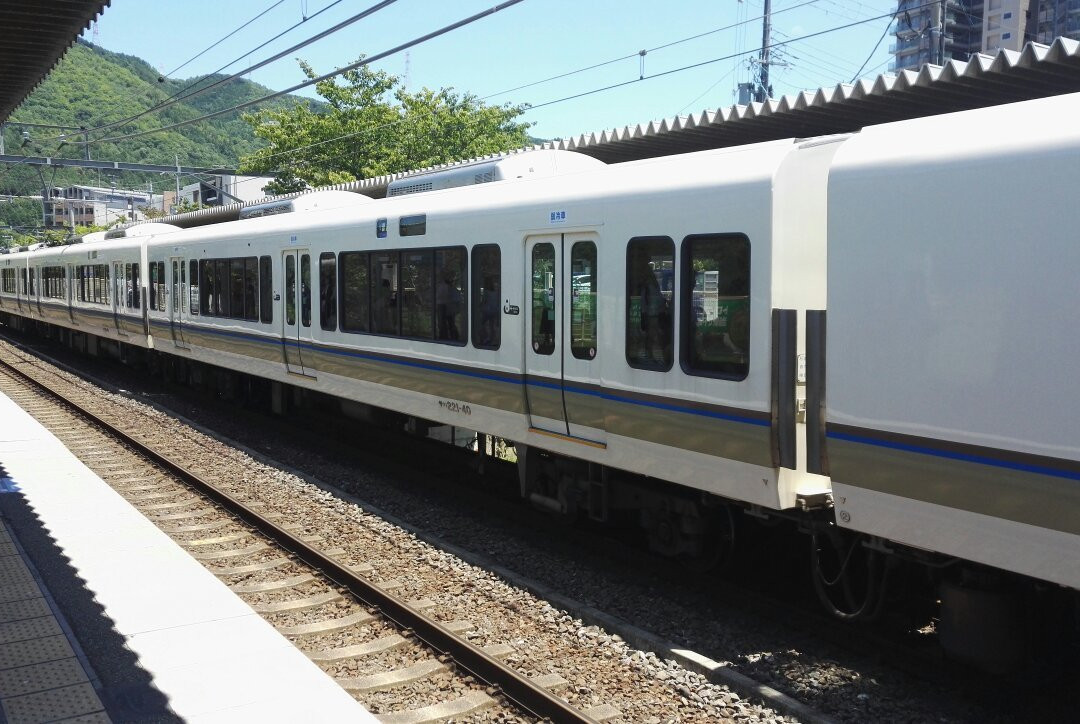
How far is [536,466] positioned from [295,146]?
3221 cm

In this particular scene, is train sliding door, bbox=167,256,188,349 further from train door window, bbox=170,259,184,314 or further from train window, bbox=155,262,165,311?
train window, bbox=155,262,165,311

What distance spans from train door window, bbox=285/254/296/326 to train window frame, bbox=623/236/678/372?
281 inches

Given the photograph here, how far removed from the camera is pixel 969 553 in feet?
16.2

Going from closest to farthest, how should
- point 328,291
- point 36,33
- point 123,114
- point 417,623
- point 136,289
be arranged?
point 417,623 → point 36,33 → point 328,291 → point 136,289 → point 123,114

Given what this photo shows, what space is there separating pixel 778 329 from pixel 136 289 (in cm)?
1752

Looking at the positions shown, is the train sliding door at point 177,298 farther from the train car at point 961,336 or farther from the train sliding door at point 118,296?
the train car at point 961,336

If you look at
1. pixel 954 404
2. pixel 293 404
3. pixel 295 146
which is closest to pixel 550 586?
pixel 954 404

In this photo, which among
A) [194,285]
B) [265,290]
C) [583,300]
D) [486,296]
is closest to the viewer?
[583,300]

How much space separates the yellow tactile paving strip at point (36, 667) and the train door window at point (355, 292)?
4935 millimetres

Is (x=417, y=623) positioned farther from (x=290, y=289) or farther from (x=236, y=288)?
(x=236, y=288)

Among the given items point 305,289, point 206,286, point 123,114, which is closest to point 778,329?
point 305,289

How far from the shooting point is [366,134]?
3719cm

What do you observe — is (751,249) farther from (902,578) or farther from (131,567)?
(131,567)

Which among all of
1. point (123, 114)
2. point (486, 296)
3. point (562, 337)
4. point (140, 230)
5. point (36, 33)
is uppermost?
point (123, 114)
